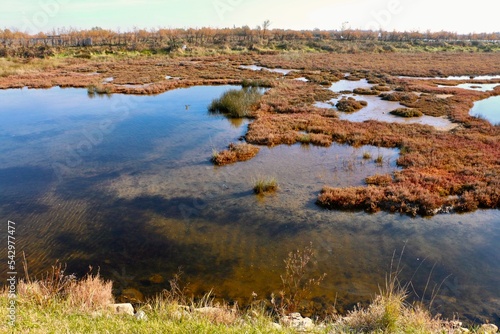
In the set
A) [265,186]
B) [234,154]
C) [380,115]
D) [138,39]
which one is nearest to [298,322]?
[265,186]

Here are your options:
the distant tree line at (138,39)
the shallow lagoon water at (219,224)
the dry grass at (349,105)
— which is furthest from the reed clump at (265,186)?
the distant tree line at (138,39)

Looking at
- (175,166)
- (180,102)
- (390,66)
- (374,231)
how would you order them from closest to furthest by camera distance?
1. (374,231)
2. (175,166)
3. (180,102)
4. (390,66)

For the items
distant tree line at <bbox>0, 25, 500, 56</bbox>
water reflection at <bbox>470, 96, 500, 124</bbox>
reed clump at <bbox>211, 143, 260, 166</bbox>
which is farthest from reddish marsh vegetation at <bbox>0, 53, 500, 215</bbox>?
distant tree line at <bbox>0, 25, 500, 56</bbox>

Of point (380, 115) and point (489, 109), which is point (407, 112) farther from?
point (489, 109)

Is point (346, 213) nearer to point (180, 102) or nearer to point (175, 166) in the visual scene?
point (175, 166)

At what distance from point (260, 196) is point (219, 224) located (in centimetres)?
248

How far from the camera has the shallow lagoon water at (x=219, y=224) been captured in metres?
8.65

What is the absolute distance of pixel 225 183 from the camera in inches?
552

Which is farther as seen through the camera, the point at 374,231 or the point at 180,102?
the point at 180,102

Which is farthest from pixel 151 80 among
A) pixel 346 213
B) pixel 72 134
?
pixel 346 213

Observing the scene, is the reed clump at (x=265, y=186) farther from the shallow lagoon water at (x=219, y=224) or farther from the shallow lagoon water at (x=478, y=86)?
the shallow lagoon water at (x=478, y=86)

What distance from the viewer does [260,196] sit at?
12.9 meters

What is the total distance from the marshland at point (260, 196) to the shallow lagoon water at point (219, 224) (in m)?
0.05

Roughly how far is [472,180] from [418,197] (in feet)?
11.7
